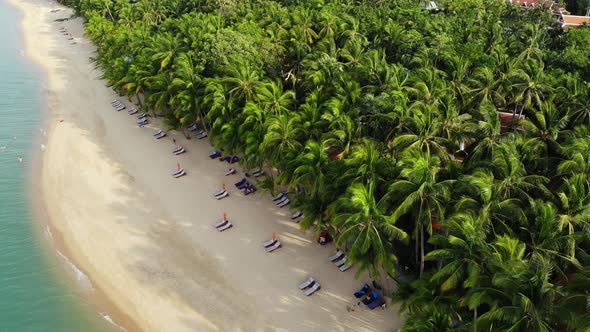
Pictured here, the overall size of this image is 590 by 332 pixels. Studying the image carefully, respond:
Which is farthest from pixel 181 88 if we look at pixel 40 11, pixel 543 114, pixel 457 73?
pixel 40 11

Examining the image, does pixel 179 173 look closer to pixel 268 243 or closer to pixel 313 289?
pixel 268 243

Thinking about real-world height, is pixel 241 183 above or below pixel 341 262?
above

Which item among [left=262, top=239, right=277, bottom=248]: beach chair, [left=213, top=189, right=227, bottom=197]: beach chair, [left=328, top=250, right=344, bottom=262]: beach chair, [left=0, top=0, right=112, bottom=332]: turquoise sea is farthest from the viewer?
[left=213, top=189, right=227, bottom=197]: beach chair

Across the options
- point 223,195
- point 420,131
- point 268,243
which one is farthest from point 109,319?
point 420,131

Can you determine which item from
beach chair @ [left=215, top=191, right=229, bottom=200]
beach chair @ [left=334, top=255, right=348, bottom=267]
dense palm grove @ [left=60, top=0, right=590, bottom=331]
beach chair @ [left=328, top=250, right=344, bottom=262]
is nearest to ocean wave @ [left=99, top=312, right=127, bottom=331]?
beach chair @ [left=215, top=191, right=229, bottom=200]

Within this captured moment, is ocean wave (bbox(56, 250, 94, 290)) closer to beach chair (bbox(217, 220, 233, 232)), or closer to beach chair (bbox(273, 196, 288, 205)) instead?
beach chair (bbox(217, 220, 233, 232))
